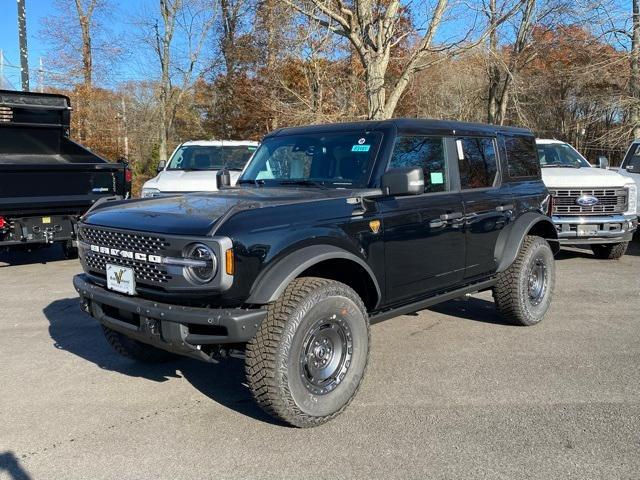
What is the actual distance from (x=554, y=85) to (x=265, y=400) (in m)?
23.8

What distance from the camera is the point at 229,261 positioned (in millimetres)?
3191

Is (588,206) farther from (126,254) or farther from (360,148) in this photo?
(126,254)

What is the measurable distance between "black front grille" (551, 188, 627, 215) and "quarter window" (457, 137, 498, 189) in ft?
14.4

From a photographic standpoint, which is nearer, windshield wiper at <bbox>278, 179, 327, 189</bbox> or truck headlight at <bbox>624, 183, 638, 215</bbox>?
windshield wiper at <bbox>278, 179, 327, 189</bbox>

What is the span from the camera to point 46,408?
3.98 meters

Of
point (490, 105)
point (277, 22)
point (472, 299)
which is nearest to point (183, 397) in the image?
point (472, 299)

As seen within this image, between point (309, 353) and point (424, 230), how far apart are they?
1.41 meters

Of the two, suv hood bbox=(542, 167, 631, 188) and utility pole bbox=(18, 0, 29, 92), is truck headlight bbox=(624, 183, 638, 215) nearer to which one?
suv hood bbox=(542, 167, 631, 188)

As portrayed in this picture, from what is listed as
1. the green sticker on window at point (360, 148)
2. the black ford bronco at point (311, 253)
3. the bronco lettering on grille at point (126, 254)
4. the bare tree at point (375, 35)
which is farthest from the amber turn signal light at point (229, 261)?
the bare tree at point (375, 35)

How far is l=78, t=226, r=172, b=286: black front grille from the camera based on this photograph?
3441mm

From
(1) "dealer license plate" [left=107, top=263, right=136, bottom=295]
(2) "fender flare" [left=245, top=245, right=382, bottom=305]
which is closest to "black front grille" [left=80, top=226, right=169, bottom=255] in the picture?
(1) "dealer license plate" [left=107, top=263, right=136, bottom=295]

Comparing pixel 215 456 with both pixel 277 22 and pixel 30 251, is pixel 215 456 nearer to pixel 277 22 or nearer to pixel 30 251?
pixel 30 251

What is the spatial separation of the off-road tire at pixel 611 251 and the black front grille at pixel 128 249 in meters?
8.58

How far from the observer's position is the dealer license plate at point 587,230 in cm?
914
